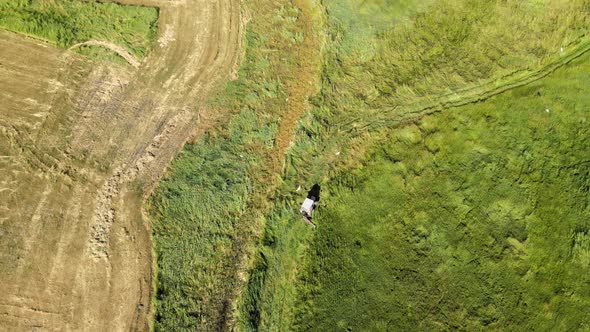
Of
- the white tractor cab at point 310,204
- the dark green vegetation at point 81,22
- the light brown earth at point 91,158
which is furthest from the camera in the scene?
the dark green vegetation at point 81,22

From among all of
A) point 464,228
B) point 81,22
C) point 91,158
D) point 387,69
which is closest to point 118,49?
point 81,22

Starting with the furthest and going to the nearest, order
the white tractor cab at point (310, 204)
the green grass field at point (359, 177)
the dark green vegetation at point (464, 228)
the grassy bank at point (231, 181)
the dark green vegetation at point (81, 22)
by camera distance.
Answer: the dark green vegetation at point (81, 22), the white tractor cab at point (310, 204), the dark green vegetation at point (464, 228), the green grass field at point (359, 177), the grassy bank at point (231, 181)

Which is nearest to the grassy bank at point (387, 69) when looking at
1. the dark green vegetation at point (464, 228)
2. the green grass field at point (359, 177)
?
the green grass field at point (359, 177)

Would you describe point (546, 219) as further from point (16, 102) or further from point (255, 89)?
point (16, 102)

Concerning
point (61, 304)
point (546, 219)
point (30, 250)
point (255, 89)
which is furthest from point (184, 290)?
point (546, 219)

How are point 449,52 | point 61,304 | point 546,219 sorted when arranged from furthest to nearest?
point 449,52
point 546,219
point 61,304

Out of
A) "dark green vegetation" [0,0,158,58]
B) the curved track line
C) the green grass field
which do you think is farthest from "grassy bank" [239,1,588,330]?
"dark green vegetation" [0,0,158,58]

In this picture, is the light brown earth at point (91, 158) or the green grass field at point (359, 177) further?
the green grass field at point (359, 177)

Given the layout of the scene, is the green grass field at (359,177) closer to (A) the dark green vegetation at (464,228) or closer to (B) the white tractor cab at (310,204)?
(A) the dark green vegetation at (464,228)

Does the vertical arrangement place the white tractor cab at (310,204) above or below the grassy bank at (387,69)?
below
